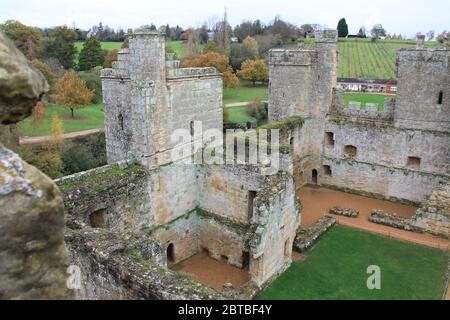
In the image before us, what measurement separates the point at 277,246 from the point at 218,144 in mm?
5384

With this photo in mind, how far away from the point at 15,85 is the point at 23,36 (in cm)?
4589

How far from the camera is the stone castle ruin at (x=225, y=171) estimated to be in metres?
11.2

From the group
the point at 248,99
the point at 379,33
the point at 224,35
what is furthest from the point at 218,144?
the point at 379,33

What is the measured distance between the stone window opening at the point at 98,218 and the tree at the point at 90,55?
39.5 m

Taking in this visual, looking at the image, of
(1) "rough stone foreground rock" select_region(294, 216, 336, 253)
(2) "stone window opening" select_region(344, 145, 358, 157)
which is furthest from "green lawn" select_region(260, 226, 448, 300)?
(2) "stone window opening" select_region(344, 145, 358, 157)

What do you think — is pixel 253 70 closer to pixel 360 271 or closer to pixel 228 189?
pixel 228 189

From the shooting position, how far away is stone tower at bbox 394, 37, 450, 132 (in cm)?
2014

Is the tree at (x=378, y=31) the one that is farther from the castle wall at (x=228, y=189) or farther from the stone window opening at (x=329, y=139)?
the castle wall at (x=228, y=189)

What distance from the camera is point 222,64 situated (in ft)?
142

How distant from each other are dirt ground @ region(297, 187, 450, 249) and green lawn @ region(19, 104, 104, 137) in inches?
817

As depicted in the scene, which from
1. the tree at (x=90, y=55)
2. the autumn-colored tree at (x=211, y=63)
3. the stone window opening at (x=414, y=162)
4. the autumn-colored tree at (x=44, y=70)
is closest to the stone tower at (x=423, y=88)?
the stone window opening at (x=414, y=162)

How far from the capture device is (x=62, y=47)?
161 ft

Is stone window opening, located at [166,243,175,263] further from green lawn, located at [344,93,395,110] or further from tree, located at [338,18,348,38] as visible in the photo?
tree, located at [338,18,348,38]

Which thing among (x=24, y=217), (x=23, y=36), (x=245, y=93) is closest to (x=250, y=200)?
(x=24, y=217)
